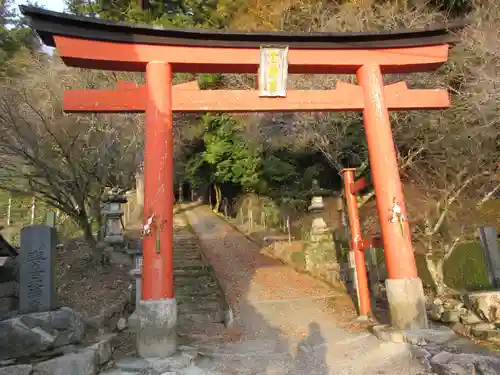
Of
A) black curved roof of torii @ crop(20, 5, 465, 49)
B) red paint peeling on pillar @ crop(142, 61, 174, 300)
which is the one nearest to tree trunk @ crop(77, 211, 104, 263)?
red paint peeling on pillar @ crop(142, 61, 174, 300)

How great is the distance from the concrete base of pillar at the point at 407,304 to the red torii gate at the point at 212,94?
0.05 ft

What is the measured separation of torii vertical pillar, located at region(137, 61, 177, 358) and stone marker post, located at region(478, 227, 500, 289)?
6145 millimetres

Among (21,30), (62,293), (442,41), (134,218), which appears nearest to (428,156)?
(442,41)

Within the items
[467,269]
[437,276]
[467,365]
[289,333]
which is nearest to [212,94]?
[289,333]

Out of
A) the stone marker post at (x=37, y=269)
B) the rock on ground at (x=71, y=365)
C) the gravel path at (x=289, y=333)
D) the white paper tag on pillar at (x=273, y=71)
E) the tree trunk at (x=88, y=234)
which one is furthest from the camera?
the tree trunk at (x=88, y=234)

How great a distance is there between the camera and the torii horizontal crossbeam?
636 centimetres

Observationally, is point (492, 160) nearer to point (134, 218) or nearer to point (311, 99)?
point (311, 99)

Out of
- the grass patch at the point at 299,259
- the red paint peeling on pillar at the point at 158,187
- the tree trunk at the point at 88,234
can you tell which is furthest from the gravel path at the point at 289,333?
the tree trunk at the point at 88,234

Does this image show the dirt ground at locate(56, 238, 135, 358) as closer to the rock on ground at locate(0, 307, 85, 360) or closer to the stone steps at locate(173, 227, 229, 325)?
the rock on ground at locate(0, 307, 85, 360)

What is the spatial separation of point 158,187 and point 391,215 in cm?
413

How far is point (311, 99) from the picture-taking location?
7051mm

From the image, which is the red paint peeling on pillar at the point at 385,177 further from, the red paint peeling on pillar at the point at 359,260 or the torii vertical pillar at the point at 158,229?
the torii vertical pillar at the point at 158,229

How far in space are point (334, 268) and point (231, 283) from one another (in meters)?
3.15

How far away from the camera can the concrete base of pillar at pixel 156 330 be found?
5.57 meters
